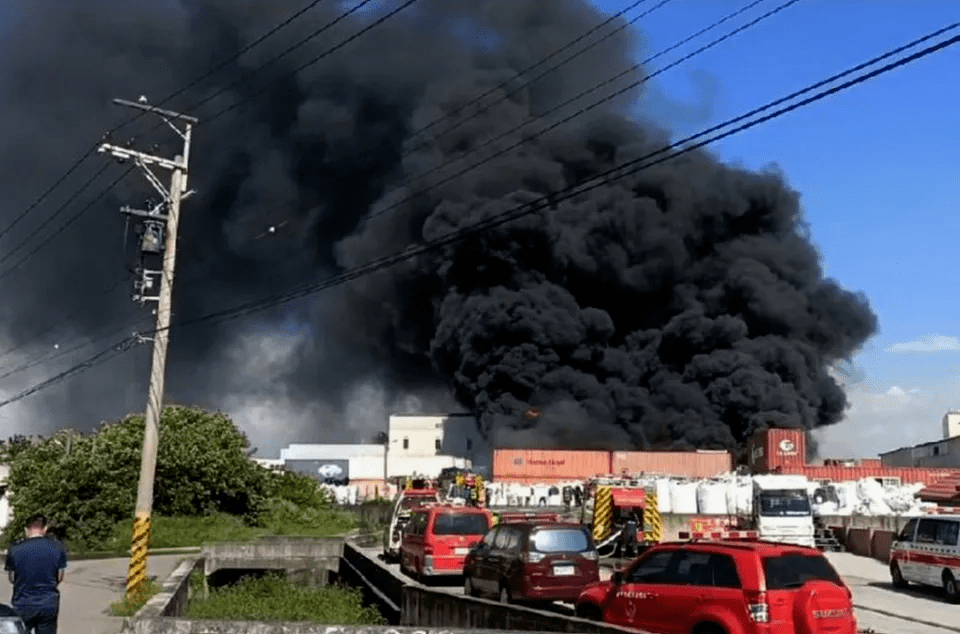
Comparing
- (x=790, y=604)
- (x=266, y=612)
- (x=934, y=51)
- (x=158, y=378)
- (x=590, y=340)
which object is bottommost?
(x=266, y=612)

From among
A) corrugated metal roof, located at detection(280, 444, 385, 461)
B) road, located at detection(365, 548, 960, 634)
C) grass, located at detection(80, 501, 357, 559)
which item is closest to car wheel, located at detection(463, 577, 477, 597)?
road, located at detection(365, 548, 960, 634)

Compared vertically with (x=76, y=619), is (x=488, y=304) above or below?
above

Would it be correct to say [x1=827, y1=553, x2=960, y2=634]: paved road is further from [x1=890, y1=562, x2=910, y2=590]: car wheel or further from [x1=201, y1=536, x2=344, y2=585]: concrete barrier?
[x1=201, y1=536, x2=344, y2=585]: concrete barrier

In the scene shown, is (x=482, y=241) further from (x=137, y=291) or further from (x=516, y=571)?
(x=516, y=571)

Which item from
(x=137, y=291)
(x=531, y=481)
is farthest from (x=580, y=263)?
(x=137, y=291)

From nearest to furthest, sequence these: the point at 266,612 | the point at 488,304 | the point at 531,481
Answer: the point at 266,612, the point at 531,481, the point at 488,304

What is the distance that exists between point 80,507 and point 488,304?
40.1 m

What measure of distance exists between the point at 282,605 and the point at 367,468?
71726 millimetres

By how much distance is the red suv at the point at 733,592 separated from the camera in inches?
354

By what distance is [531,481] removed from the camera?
55.1 metres

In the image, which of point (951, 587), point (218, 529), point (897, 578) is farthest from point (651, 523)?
point (218, 529)

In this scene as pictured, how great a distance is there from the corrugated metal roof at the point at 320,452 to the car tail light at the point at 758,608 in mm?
97270

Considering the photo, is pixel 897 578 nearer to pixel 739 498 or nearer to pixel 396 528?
pixel 396 528

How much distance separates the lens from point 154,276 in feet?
67.6
